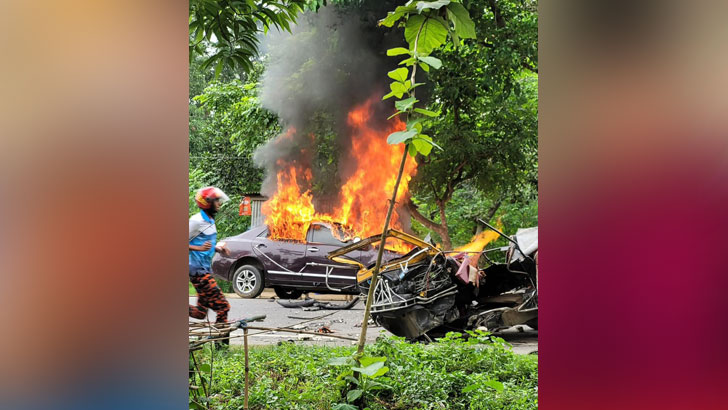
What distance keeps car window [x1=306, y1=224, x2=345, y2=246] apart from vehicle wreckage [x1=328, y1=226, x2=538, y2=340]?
2339 millimetres

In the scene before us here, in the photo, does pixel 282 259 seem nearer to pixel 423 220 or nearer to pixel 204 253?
pixel 204 253

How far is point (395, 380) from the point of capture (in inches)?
152

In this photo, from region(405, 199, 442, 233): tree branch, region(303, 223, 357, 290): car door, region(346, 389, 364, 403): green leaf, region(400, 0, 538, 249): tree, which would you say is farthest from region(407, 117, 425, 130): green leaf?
region(405, 199, 442, 233): tree branch

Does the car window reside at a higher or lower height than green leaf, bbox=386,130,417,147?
lower

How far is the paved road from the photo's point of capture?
721cm

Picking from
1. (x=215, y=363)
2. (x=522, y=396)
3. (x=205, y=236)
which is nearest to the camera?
(x=522, y=396)

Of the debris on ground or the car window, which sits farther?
the car window

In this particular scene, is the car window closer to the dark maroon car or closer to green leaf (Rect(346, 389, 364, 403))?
the dark maroon car
